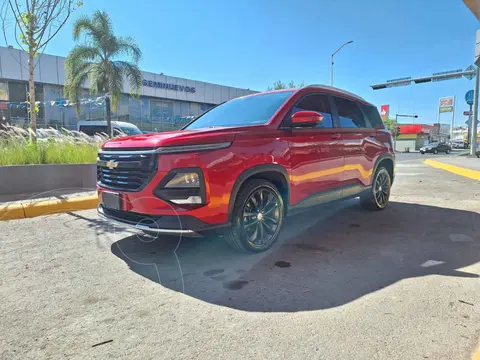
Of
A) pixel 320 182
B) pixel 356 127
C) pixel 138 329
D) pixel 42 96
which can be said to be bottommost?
pixel 138 329

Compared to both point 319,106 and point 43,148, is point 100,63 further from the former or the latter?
point 319,106

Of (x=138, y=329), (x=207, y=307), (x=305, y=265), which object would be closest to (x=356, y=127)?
(x=305, y=265)

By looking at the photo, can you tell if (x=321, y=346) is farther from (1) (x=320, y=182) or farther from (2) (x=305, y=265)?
(1) (x=320, y=182)

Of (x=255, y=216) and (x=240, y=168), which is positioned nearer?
(x=240, y=168)

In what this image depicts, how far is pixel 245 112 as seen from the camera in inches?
180

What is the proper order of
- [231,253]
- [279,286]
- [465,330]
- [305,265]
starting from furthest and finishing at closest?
[231,253]
[305,265]
[279,286]
[465,330]

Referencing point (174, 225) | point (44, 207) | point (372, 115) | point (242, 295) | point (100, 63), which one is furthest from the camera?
point (100, 63)

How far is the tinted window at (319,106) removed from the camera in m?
4.51

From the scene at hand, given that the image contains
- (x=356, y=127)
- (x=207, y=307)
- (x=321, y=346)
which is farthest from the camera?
(x=356, y=127)

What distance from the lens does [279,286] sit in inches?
121

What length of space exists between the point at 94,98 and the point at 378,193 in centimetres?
2394

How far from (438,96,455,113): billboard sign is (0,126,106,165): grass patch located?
88.8 meters

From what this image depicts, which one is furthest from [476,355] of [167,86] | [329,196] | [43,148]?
[167,86]

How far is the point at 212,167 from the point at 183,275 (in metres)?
1.07
